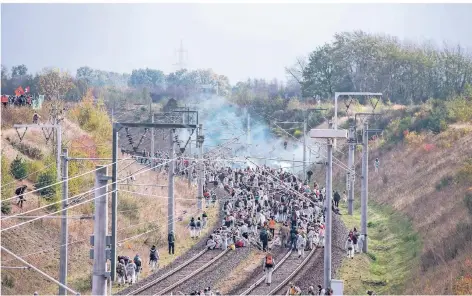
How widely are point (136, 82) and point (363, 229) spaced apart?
125 meters

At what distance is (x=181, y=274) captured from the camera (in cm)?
2827

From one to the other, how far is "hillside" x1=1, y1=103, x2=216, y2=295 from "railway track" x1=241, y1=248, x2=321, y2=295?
11.2 ft

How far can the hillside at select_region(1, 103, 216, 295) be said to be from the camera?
86.7 ft

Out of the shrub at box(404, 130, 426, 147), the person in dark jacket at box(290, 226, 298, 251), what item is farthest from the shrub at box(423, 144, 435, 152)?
the person in dark jacket at box(290, 226, 298, 251)

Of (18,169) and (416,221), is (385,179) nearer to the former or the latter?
(416,221)

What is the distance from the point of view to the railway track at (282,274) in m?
26.0

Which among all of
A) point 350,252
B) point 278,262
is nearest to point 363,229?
point 350,252

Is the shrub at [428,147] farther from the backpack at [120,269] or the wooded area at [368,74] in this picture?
the backpack at [120,269]

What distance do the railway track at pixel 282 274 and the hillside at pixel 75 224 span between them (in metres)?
3.40

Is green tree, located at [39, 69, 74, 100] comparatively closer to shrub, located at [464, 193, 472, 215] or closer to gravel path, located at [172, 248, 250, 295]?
gravel path, located at [172, 248, 250, 295]

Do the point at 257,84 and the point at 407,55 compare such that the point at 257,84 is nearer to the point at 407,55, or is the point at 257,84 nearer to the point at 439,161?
the point at 407,55

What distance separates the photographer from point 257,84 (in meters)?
135

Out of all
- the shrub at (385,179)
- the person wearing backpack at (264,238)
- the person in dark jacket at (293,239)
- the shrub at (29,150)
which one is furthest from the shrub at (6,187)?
the shrub at (385,179)

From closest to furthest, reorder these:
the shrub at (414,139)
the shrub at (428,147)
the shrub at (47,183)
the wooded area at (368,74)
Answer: the shrub at (47,183)
the shrub at (428,147)
the shrub at (414,139)
the wooded area at (368,74)
